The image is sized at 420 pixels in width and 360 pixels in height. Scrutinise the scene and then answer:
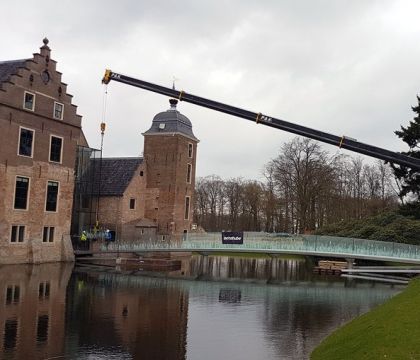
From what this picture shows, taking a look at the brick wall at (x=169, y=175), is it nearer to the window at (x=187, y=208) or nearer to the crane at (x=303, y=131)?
the window at (x=187, y=208)

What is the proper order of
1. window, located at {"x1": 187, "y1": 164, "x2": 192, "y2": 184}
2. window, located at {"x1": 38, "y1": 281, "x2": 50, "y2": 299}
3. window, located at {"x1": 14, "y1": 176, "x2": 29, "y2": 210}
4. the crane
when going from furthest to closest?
window, located at {"x1": 187, "y1": 164, "x2": 192, "y2": 184}
window, located at {"x1": 14, "y1": 176, "x2": 29, "y2": 210}
the crane
window, located at {"x1": 38, "y1": 281, "x2": 50, "y2": 299}

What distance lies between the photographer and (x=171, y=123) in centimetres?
4688

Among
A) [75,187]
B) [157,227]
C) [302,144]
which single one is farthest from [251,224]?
[75,187]

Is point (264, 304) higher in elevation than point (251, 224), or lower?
lower

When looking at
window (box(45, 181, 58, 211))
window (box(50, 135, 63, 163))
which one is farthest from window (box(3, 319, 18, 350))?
window (box(50, 135, 63, 163))

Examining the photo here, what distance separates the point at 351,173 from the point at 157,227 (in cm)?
3016

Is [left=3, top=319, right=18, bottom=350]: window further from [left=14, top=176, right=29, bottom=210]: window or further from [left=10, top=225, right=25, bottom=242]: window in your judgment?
[left=14, top=176, right=29, bottom=210]: window

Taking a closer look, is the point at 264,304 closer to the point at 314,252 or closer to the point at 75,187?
the point at 314,252

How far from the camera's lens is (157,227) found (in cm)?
4606

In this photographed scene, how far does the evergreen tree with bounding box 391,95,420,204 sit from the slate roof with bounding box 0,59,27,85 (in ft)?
84.5

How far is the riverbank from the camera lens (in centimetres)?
891

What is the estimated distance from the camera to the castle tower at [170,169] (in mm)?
45875

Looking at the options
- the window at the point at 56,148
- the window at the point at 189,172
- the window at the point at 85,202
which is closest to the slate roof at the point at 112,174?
the window at the point at 85,202

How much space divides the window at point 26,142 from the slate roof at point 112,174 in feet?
28.7
